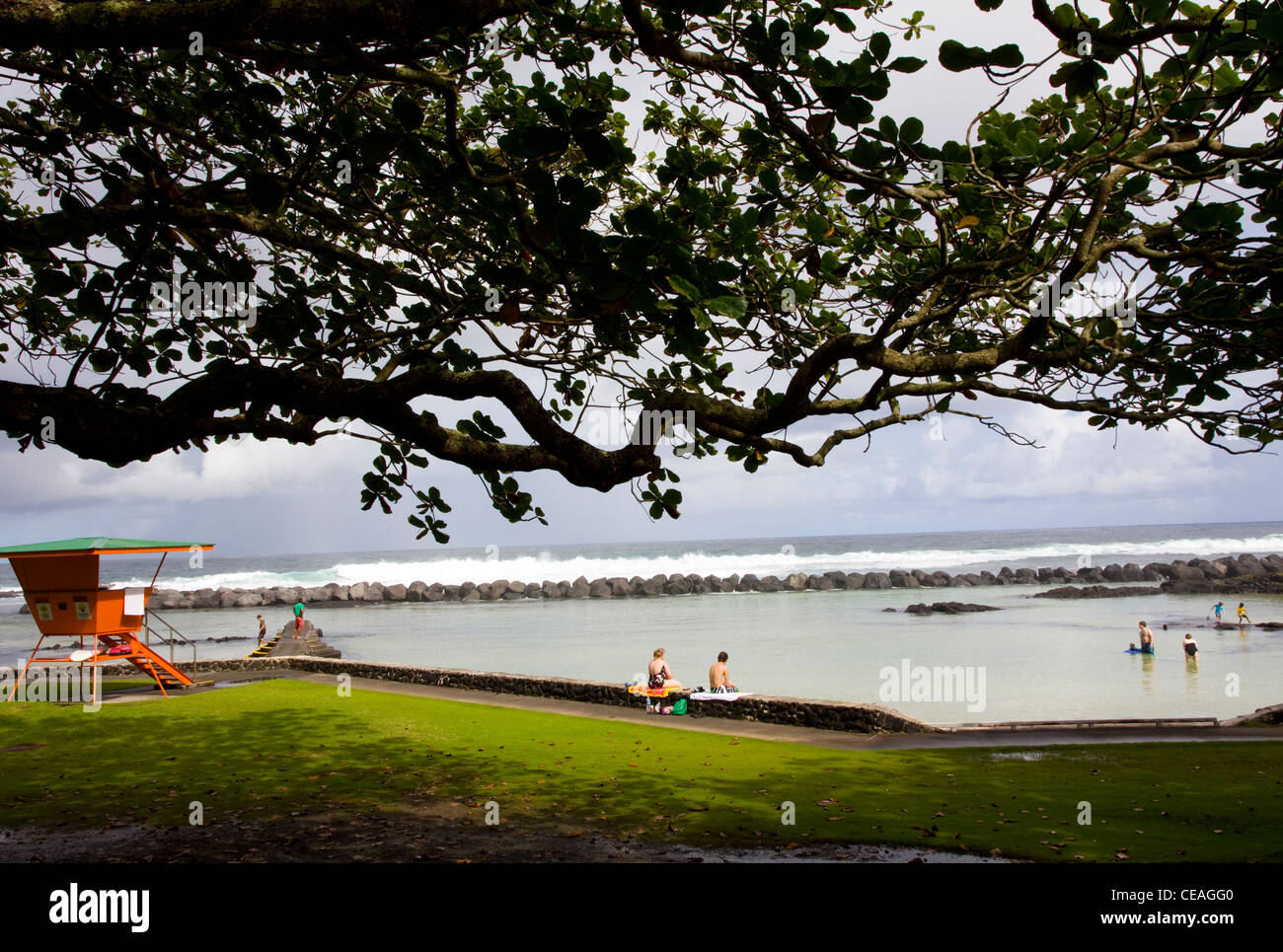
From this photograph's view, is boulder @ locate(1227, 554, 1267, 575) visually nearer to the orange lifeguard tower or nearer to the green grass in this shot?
the green grass

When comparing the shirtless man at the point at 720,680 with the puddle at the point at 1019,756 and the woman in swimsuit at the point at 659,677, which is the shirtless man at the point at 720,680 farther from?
the puddle at the point at 1019,756

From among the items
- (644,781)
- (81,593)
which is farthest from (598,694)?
(81,593)

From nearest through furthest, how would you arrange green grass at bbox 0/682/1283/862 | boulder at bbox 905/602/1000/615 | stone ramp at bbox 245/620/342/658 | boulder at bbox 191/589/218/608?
green grass at bbox 0/682/1283/862 → stone ramp at bbox 245/620/342/658 → boulder at bbox 905/602/1000/615 → boulder at bbox 191/589/218/608

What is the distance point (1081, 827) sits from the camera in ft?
23.5

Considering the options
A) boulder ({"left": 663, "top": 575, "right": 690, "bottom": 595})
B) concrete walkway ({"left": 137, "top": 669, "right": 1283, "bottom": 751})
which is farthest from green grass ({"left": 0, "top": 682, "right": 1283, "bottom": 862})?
boulder ({"left": 663, "top": 575, "right": 690, "bottom": 595})

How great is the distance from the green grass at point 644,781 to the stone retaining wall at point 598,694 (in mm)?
1403

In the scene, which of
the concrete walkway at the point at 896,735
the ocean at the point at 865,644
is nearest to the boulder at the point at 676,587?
the ocean at the point at 865,644

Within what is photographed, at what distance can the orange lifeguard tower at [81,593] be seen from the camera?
1413 cm

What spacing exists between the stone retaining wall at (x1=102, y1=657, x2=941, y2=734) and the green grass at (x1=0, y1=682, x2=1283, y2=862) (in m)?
1.40

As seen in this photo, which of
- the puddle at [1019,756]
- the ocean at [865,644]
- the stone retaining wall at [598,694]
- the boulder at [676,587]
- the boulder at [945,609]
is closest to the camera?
the puddle at [1019,756]

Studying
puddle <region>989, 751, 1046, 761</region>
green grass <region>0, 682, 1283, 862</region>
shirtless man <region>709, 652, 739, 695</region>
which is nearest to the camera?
green grass <region>0, 682, 1283, 862</region>

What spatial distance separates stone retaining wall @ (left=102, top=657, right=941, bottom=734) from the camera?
12.4 meters

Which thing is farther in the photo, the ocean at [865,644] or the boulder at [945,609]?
the boulder at [945,609]
